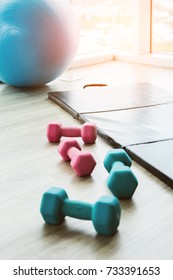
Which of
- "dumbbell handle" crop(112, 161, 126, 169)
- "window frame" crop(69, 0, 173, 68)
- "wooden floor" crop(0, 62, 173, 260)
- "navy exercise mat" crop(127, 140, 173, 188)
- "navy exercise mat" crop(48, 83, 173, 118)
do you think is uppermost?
"window frame" crop(69, 0, 173, 68)

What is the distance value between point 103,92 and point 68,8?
0.66m

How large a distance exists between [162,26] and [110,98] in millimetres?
1801

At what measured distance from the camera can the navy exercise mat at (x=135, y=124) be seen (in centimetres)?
186

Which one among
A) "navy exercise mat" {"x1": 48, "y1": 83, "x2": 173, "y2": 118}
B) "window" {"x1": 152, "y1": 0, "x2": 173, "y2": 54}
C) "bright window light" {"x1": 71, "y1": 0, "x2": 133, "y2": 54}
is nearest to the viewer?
"navy exercise mat" {"x1": 48, "y1": 83, "x2": 173, "y2": 118}

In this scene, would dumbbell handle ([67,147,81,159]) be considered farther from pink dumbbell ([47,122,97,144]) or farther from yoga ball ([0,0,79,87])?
yoga ball ([0,0,79,87])

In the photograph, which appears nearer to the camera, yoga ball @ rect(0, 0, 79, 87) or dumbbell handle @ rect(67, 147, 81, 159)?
dumbbell handle @ rect(67, 147, 81, 159)

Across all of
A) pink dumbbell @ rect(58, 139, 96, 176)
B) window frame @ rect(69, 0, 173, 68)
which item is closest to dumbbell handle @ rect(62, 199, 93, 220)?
pink dumbbell @ rect(58, 139, 96, 176)

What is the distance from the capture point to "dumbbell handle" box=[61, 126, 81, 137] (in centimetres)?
194

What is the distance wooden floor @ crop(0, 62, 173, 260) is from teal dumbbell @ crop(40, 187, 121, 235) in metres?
0.03

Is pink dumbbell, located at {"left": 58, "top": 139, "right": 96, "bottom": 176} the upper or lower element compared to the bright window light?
lower

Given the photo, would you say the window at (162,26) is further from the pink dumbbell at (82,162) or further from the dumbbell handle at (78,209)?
the dumbbell handle at (78,209)

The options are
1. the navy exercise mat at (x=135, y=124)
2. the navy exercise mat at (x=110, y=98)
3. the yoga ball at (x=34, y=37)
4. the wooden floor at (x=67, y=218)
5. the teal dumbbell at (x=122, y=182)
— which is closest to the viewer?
the wooden floor at (x=67, y=218)

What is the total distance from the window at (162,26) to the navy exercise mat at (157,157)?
256cm

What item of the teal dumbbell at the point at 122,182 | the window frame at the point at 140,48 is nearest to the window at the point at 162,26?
the window frame at the point at 140,48
